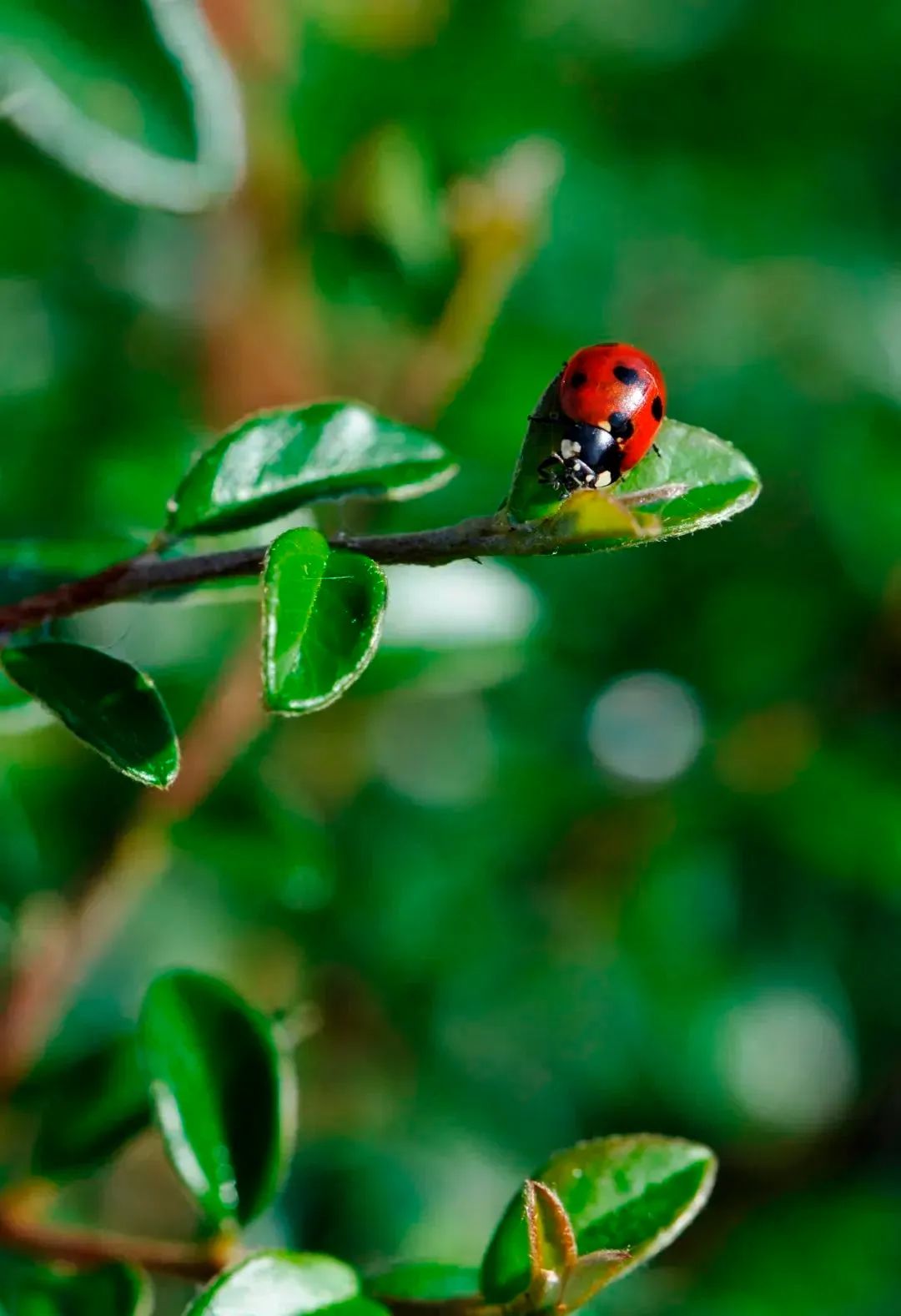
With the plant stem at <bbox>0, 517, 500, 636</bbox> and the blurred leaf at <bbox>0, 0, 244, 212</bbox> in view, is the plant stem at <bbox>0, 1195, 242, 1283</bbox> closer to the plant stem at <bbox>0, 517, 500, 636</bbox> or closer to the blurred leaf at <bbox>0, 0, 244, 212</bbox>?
the plant stem at <bbox>0, 517, 500, 636</bbox>

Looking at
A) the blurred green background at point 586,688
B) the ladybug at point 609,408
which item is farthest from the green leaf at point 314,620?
the blurred green background at point 586,688

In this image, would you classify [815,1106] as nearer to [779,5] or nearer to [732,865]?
[732,865]

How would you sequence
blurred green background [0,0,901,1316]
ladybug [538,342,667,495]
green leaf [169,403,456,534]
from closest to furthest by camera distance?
green leaf [169,403,456,534], ladybug [538,342,667,495], blurred green background [0,0,901,1316]

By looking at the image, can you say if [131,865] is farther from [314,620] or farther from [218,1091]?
[314,620]

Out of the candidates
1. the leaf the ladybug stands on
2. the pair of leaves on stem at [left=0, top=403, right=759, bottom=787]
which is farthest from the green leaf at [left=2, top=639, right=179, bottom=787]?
the leaf the ladybug stands on

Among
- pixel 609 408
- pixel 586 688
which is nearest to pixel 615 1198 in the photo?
pixel 609 408

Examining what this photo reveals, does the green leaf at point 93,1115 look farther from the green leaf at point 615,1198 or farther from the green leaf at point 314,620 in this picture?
the green leaf at point 314,620

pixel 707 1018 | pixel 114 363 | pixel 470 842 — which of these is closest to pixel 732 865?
pixel 707 1018
